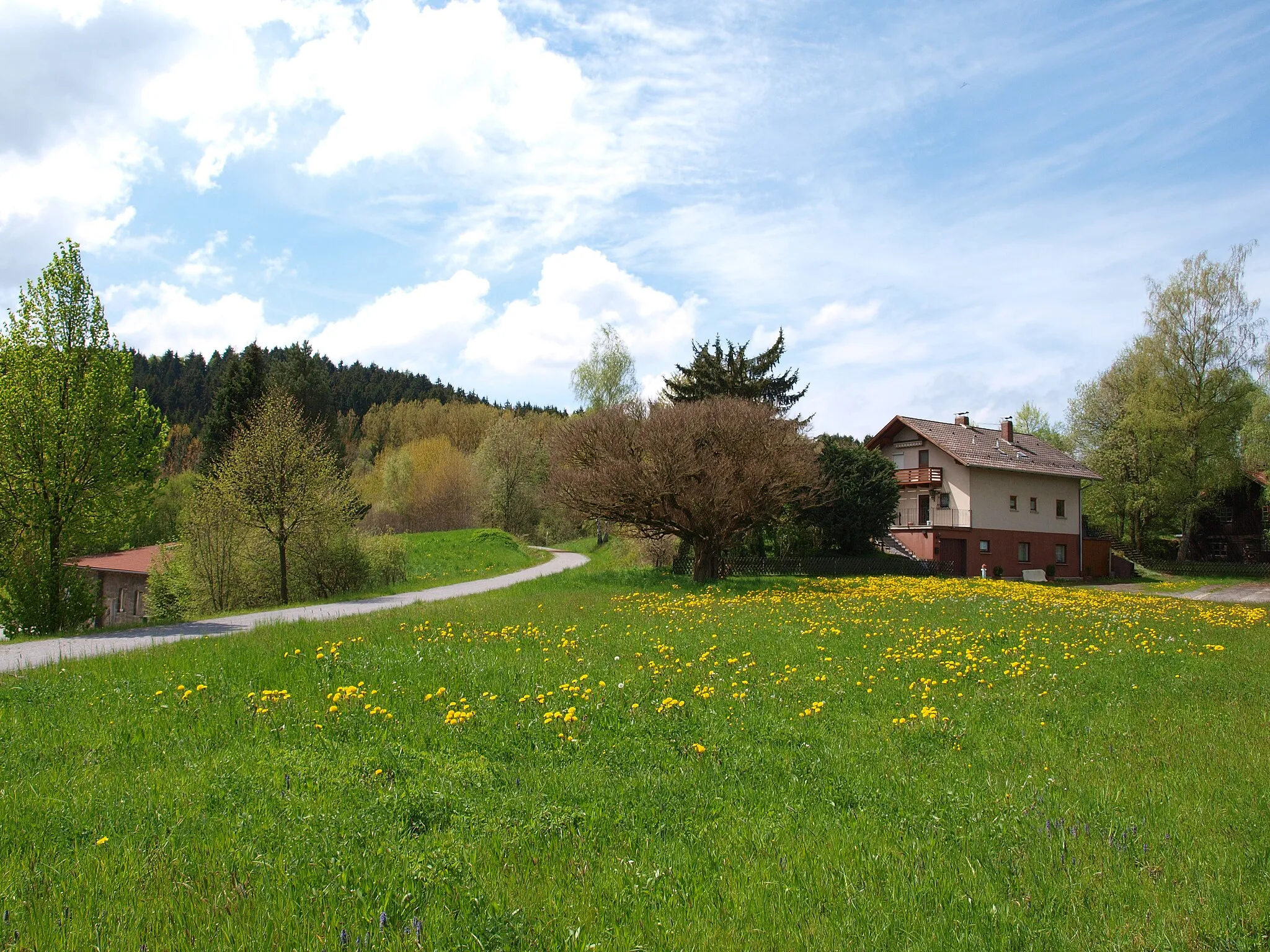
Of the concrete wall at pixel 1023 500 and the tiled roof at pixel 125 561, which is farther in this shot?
the concrete wall at pixel 1023 500

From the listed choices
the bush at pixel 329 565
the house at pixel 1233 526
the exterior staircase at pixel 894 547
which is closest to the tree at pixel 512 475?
the exterior staircase at pixel 894 547

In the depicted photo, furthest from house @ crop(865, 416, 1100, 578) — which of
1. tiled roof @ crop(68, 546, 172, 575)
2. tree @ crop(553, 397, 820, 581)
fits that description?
tiled roof @ crop(68, 546, 172, 575)

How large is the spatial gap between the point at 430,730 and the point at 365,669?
2789 mm

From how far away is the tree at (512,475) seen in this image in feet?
228

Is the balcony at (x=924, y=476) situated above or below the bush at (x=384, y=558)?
above

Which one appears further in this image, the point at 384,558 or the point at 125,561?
the point at 125,561

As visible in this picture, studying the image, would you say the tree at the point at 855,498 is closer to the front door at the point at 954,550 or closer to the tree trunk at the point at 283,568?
the front door at the point at 954,550

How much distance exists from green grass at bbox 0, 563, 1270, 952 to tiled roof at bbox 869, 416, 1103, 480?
35.9 metres

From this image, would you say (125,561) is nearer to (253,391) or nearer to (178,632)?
(253,391)

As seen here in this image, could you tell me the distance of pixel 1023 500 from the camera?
47.8 m

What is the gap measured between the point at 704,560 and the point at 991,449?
27.6 metres

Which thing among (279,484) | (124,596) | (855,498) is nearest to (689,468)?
(279,484)

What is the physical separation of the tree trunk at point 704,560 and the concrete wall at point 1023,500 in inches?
872

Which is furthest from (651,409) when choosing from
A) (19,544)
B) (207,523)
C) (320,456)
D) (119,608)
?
(119,608)
